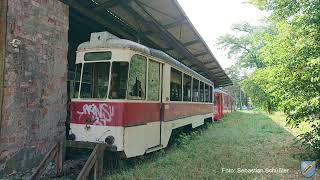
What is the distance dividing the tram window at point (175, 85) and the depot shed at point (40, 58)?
1739 mm

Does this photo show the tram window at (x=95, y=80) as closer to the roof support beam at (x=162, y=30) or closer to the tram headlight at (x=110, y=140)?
the tram headlight at (x=110, y=140)

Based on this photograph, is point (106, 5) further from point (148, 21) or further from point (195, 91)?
point (195, 91)

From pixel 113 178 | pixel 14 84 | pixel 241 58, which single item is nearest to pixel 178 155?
pixel 113 178

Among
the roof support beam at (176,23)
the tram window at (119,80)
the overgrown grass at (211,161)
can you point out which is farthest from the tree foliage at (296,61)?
the tram window at (119,80)

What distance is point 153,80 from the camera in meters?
7.57

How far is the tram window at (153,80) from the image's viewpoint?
7.38 meters

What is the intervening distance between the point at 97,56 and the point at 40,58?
5.10ft

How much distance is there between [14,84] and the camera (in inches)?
Answer: 256

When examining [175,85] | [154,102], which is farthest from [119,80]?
[175,85]

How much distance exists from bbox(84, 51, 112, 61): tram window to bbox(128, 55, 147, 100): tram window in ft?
1.69

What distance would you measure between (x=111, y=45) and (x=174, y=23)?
4.03 metres

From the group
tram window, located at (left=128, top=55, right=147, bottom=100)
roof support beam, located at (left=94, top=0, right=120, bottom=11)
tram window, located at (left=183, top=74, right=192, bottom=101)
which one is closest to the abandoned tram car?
tram window, located at (left=128, top=55, right=147, bottom=100)

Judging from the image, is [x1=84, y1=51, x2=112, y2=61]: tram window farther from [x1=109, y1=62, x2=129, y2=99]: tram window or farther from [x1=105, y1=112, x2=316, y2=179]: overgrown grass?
[x1=105, y1=112, x2=316, y2=179]: overgrown grass

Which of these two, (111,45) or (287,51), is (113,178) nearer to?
(111,45)
